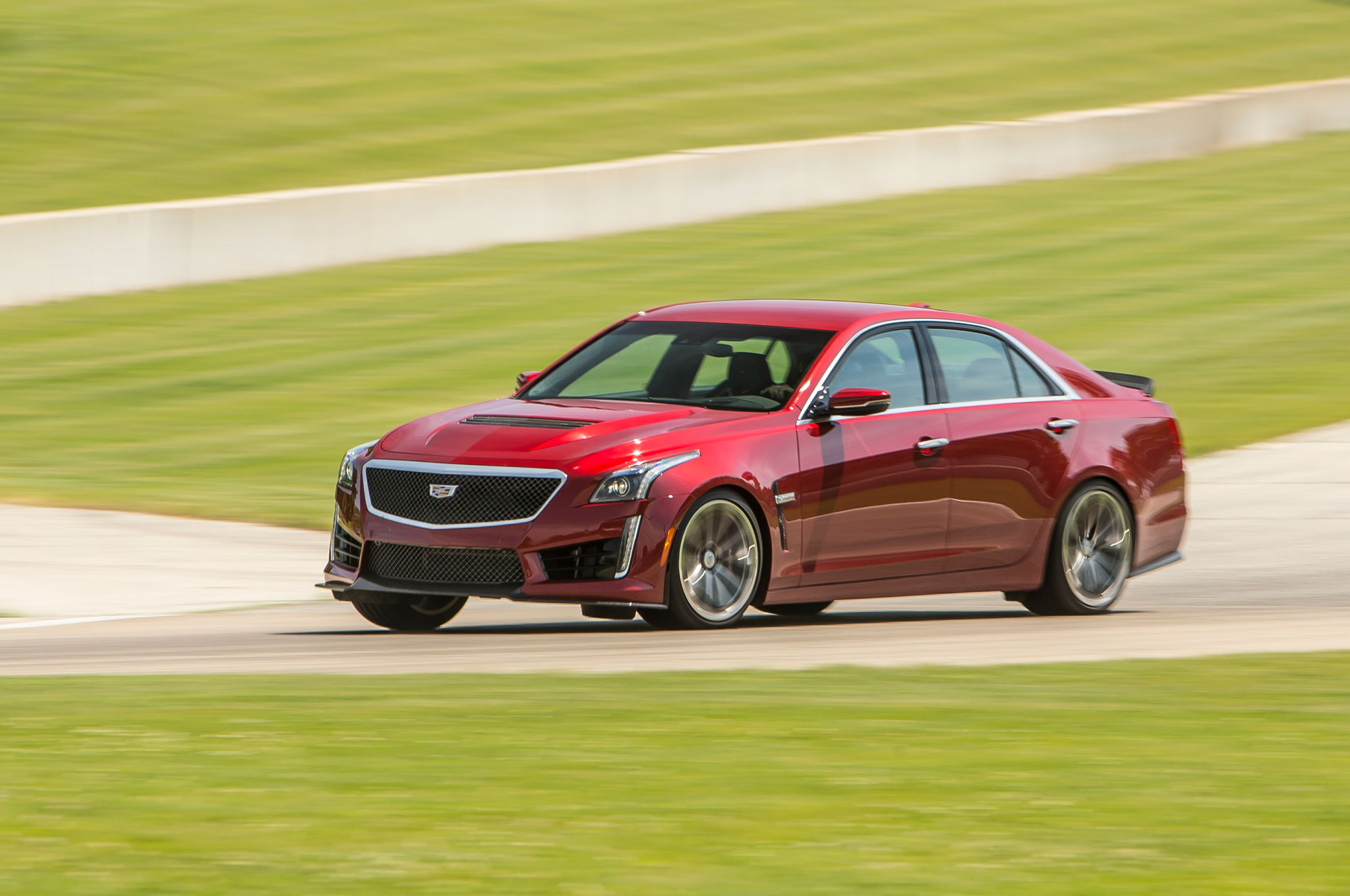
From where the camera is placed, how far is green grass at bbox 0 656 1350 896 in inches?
212

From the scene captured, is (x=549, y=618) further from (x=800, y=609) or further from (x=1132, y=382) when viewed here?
(x=1132, y=382)

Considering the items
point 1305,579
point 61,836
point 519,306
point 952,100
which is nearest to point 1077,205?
point 952,100

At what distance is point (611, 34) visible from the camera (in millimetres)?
41125

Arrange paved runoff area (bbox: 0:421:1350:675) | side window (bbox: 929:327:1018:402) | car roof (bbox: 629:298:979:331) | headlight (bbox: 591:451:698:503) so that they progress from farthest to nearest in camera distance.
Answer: side window (bbox: 929:327:1018:402), car roof (bbox: 629:298:979:331), headlight (bbox: 591:451:698:503), paved runoff area (bbox: 0:421:1350:675)

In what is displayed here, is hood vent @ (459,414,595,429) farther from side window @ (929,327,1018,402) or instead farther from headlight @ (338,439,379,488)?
side window @ (929,327,1018,402)

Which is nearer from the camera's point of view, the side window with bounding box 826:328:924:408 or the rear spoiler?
the side window with bounding box 826:328:924:408

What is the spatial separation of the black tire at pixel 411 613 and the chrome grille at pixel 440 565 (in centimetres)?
48

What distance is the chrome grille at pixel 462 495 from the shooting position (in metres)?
10.2

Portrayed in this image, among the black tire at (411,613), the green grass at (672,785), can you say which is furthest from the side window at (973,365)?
the green grass at (672,785)

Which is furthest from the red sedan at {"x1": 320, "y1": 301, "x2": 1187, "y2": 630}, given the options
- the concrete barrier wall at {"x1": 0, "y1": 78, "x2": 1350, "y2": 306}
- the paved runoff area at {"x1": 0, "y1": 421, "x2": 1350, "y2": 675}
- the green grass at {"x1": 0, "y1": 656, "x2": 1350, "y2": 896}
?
the concrete barrier wall at {"x1": 0, "y1": 78, "x2": 1350, "y2": 306}

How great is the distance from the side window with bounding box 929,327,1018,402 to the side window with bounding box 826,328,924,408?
0.17m

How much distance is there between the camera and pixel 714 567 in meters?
10.6

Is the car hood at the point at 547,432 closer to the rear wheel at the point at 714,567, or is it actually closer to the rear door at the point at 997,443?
the rear wheel at the point at 714,567

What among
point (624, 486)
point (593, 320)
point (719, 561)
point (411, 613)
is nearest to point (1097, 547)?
point (719, 561)
